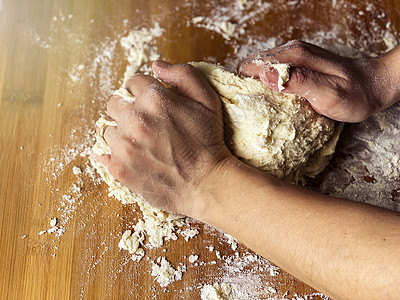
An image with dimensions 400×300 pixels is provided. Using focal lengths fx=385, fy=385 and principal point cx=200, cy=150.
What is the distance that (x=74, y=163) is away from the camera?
1.17 m

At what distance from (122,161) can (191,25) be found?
0.65 metres

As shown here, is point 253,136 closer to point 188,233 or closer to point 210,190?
point 210,190

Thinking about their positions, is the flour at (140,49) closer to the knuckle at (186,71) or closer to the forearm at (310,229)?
the knuckle at (186,71)

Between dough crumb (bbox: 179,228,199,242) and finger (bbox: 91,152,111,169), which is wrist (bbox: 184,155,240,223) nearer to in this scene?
dough crumb (bbox: 179,228,199,242)

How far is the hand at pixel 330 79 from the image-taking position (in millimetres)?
992

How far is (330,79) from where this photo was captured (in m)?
1.01

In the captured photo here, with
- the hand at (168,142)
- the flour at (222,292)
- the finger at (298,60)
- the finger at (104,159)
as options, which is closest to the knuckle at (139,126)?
the hand at (168,142)

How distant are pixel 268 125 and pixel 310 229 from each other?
31cm

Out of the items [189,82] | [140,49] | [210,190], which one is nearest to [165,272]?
[210,190]

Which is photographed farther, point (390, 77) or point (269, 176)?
point (390, 77)

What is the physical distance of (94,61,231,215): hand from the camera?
941mm

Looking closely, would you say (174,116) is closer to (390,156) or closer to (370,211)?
(370,211)

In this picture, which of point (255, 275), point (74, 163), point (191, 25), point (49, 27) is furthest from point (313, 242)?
point (49, 27)

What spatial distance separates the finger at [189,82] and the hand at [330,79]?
139 mm
